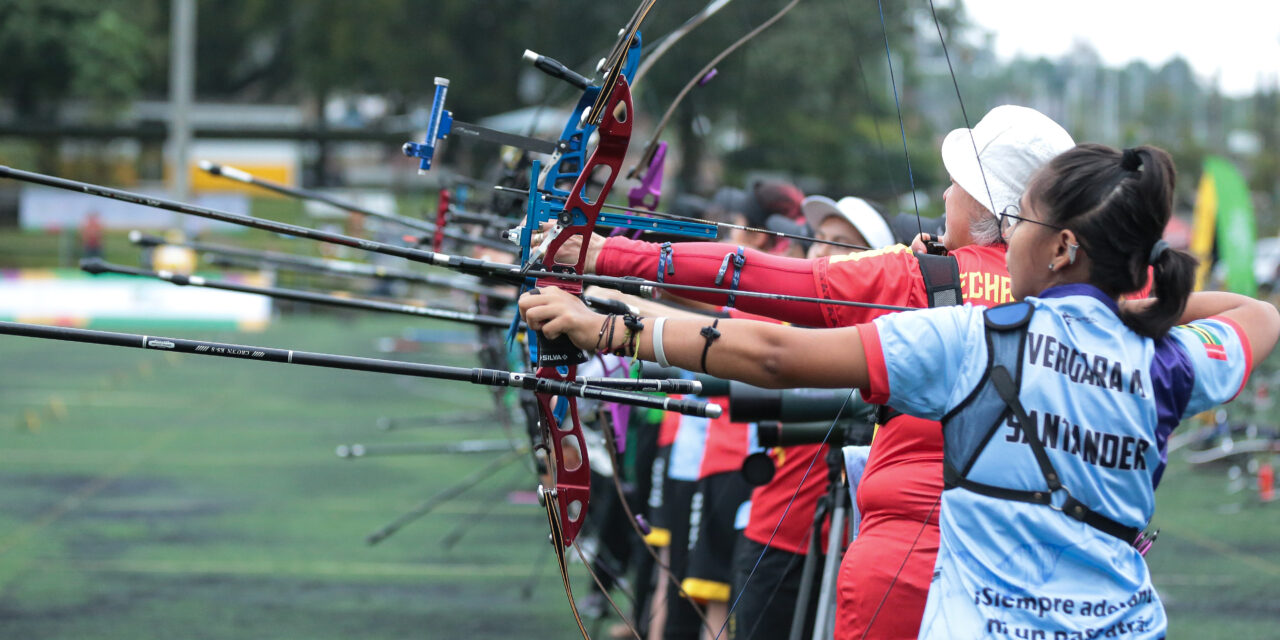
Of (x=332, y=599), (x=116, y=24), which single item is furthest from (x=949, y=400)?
(x=116, y=24)

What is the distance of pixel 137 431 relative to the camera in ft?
37.8

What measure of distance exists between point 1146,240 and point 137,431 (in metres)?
10.7

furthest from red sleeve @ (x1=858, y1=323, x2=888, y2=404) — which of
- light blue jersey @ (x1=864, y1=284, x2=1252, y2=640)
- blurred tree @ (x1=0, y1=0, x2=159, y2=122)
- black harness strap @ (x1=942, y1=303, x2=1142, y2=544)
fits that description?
blurred tree @ (x1=0, y1=0, x2=159, y2=122)

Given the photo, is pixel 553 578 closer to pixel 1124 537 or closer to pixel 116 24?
pixel 1124 537

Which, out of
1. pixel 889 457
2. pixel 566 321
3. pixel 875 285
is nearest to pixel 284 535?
pixel 889 457

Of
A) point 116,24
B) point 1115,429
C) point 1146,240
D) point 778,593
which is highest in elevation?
point 116,24

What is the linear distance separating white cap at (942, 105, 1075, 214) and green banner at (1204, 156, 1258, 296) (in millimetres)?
7194

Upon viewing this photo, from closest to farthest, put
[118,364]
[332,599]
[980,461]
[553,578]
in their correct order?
[980,461], [332,599], [553,578], [118,364]

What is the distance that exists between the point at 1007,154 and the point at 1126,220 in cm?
64

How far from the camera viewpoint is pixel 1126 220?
211 centimetres

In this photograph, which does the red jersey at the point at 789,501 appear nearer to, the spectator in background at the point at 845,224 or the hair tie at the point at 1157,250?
the spectator in background at the point at 845,224

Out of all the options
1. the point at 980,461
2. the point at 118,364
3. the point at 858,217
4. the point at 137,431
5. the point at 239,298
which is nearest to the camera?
the point at 980,461

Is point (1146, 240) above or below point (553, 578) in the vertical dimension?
above

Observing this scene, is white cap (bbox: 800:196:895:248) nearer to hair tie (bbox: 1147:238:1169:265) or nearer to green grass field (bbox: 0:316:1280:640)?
hair tie (bbox: 1147:238:1169:265)
